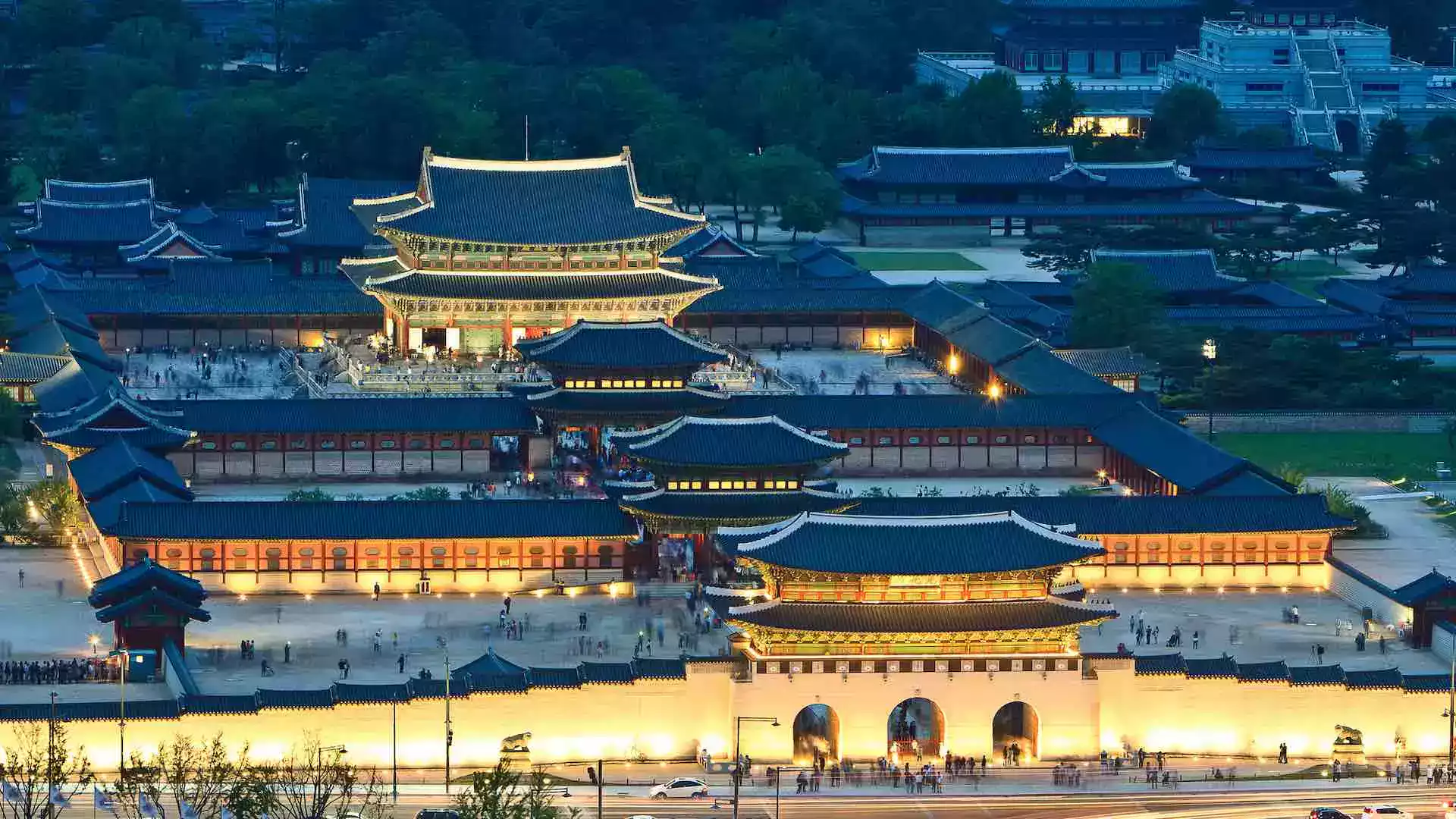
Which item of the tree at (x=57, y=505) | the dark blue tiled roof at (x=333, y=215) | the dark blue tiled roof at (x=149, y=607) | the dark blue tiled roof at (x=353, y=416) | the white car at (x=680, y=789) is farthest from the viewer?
the dark blue tiled roof at (x=333, y=215)

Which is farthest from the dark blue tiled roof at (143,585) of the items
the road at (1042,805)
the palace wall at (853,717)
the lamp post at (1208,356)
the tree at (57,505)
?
the lamp post at (1208,356)

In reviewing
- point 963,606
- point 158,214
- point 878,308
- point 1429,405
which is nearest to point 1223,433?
point 1429,405

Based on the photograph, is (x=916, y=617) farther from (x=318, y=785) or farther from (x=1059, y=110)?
(x=1059, y=110)

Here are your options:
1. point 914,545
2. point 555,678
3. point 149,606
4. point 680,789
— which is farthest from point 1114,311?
point 680,789

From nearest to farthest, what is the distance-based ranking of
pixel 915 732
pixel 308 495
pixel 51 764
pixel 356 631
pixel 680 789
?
pixel 51 764, pixel 680 789, pixel 915 732, pixel 356 631, pixel 308 495

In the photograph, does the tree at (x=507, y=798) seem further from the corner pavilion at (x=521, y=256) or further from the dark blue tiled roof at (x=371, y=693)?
the corner pavilion at (x=521, y=256)

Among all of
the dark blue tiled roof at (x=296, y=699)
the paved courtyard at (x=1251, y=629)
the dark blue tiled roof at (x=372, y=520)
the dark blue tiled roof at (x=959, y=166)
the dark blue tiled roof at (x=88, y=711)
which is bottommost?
the dark blue tiled roof at (x=88, y=711)

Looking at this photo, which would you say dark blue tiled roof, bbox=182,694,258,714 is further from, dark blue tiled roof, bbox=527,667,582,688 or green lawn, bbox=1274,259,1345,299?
green lawn, bbox=1274,259,1345,299
